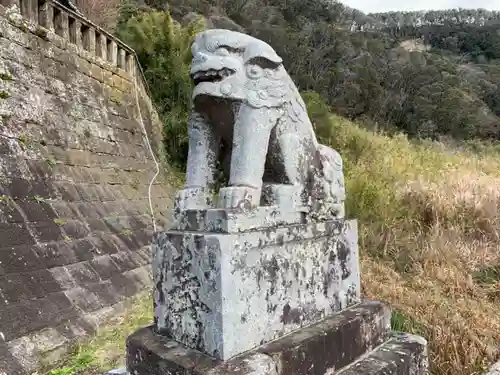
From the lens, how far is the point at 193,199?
185 centimetres

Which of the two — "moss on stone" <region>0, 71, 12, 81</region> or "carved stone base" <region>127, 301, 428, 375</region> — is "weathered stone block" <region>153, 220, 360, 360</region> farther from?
→ "moss on stone" <region>0, 71, 12, 81</region>

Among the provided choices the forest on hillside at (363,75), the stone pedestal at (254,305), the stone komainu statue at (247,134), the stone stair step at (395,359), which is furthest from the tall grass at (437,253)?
the forest on hillside at (363,75)

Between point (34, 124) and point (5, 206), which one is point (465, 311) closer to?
point (5, 206)

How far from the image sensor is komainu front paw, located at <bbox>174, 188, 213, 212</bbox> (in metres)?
1.84

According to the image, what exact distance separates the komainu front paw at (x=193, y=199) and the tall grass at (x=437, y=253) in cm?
199

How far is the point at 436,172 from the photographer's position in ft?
23.7

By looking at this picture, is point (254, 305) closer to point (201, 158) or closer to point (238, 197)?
point (238, 197)

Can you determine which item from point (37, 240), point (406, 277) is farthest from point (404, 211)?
point (37, 240)

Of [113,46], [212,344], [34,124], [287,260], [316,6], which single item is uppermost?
[316,6]

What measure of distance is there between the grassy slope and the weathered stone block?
1.45m

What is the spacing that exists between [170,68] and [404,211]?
6.09 metres

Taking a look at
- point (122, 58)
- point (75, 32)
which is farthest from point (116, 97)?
point (75, 32)

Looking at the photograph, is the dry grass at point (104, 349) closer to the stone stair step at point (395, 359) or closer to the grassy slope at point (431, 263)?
the grassy slope at point (431, 263)

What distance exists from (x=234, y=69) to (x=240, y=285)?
88cm
